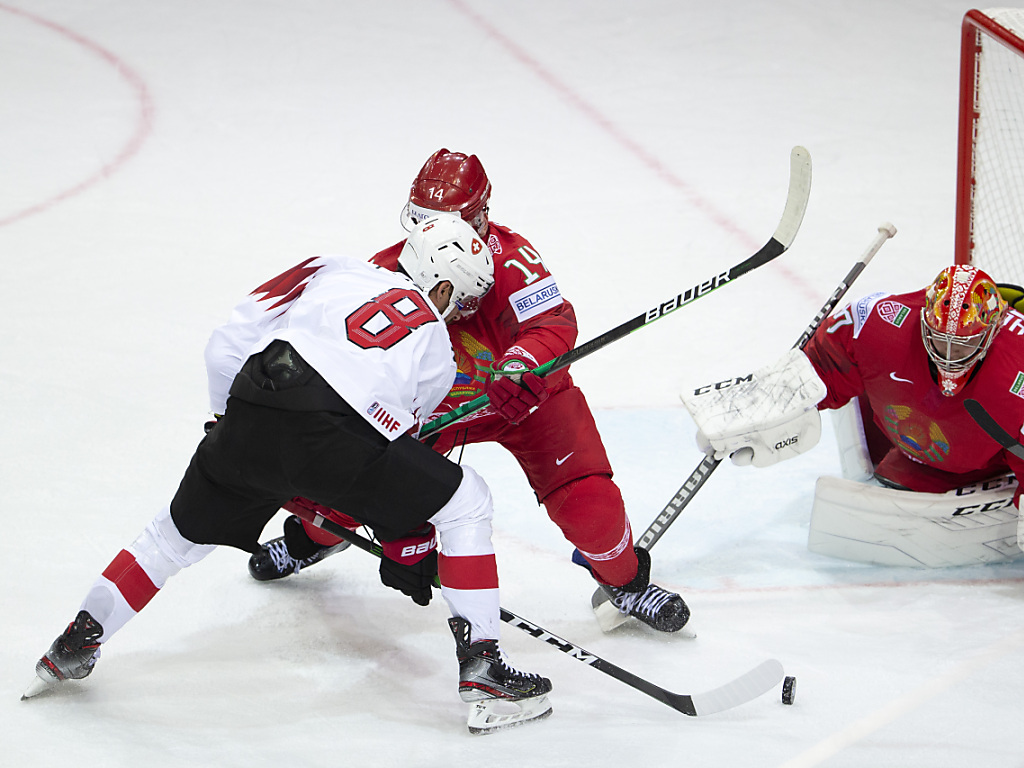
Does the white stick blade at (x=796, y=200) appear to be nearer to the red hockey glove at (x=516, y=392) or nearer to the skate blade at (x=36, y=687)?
the red hockey glove at (x=516, y=392)

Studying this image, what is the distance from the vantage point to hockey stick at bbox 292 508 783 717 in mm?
2412

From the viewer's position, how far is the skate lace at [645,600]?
110 inches

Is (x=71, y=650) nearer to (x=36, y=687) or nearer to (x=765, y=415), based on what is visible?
(x=36, y=687)

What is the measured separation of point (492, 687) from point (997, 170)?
287cm

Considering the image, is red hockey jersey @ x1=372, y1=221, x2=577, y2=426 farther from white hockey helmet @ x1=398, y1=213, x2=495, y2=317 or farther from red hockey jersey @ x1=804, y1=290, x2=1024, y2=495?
red hockey jersey @ x1=804, y1=290, x2=1024, y2=495

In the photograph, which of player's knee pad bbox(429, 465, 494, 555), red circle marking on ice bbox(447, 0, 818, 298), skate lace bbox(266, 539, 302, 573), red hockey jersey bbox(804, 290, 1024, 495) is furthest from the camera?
red circle marking on ice bbox(447, 0, 818, 298)

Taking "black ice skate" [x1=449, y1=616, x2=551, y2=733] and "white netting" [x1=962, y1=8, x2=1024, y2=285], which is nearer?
"black ice skate" [x1=449, y1=616, x2=551, y2=733]

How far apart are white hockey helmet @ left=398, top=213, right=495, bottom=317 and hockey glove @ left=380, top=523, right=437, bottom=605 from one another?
474 millimetres

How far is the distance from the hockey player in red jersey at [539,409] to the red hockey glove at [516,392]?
0.08m

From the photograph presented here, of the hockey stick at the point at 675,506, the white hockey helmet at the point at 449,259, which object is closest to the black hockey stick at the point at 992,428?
the hockey stick at the point at 675,506

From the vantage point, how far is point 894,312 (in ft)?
9.78

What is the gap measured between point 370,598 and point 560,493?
581 millimetres

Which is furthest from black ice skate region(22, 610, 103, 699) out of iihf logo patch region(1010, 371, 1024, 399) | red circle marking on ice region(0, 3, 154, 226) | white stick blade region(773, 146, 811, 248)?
red circle marking on ice region(0, 3, 154, 226)

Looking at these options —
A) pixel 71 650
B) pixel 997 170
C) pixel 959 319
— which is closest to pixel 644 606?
pixel 959 319
